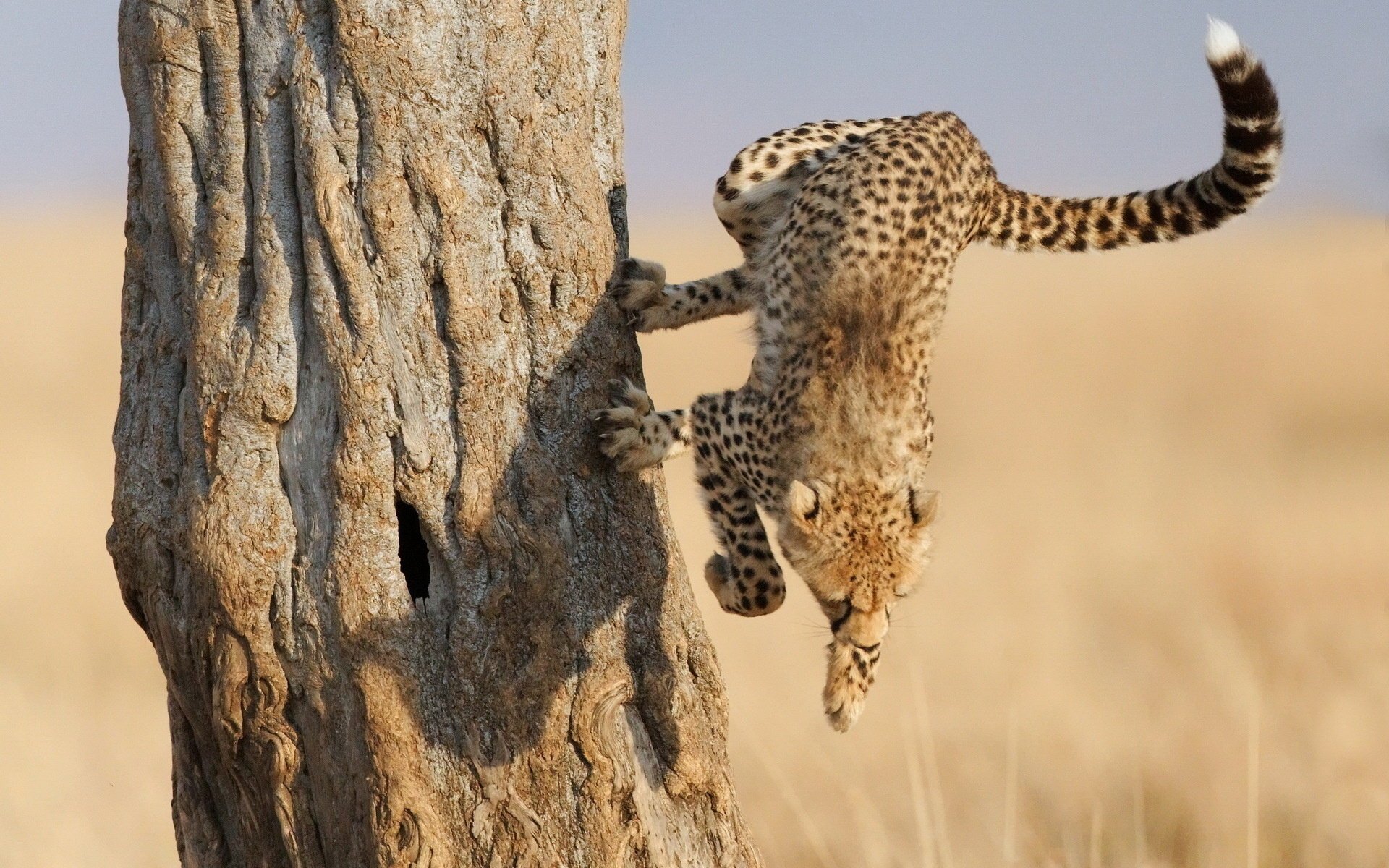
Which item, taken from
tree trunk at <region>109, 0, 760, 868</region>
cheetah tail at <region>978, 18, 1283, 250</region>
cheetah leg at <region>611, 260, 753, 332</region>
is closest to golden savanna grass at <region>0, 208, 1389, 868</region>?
cheetah leg at <region>611, 260, 753, 332</region>

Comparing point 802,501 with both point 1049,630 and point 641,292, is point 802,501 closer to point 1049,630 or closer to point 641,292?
point 641,292

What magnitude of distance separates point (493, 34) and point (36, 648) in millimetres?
8045

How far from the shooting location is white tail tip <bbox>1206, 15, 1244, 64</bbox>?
3.97 m

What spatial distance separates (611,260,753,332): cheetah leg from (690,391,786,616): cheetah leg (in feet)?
0.92

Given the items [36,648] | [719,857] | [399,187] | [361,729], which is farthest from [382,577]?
[36,648]

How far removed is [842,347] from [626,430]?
103 centimetres

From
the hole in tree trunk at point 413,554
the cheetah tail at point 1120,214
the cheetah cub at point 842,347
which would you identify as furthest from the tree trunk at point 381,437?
the cheetah tail at point 1120,214

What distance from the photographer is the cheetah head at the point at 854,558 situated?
389 centimetres

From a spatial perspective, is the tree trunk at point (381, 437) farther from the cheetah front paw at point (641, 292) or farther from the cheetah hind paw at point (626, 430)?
the cheetah front paw at point (641, 292)

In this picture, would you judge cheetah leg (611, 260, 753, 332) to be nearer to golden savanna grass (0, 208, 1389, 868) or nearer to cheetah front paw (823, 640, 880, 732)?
golden savanna grass (0, 208, 1389, 868)

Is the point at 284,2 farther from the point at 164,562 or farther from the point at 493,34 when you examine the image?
the point at 164,562

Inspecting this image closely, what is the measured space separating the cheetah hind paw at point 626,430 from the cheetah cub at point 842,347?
358 millimetres

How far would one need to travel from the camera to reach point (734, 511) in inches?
165

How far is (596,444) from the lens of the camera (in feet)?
10.5
